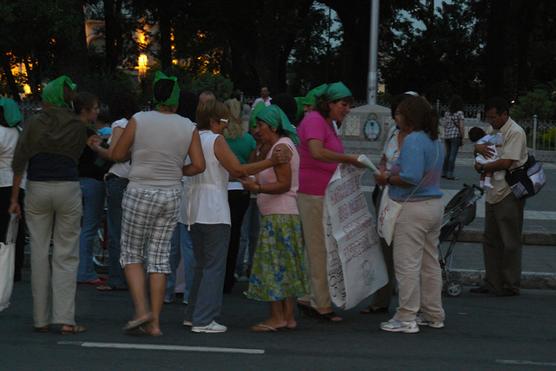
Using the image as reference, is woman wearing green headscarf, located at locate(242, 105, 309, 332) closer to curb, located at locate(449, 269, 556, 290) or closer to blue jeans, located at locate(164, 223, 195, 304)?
blue jeans, located at locate(164, 223, 195, 304)

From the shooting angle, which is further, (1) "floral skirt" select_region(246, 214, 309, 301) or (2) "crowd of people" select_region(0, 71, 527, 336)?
(1) "floral skirt" select_region(246, 214, 309, 301)

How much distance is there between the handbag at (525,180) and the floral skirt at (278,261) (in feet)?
9.96

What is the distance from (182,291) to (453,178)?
12680 mm

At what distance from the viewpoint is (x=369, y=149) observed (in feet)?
99.0

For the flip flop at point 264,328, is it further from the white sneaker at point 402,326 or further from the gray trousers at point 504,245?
the gray trousers at point 504,245

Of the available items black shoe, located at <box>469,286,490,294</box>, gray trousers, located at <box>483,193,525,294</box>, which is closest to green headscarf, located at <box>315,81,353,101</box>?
gray trousers, located at <box>483,193,525,294</box>

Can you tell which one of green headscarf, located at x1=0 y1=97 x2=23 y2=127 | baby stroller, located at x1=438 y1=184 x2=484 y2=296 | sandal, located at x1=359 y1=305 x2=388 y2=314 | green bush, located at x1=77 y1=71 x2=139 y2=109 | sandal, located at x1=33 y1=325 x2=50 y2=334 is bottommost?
sandal, located at x1=359 y1=305 x2=388 y2=314

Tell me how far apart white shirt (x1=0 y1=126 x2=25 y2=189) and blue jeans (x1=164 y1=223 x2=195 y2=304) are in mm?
1535

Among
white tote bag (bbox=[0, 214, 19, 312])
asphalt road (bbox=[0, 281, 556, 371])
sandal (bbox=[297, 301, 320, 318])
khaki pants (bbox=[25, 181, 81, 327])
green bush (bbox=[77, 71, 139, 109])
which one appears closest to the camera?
asphalt road (bbox=[0, 281, 556, 371])

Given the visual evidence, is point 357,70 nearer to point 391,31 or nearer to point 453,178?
point 391,31

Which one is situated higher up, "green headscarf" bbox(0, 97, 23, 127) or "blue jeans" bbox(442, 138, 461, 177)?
"green headscarf" bbox(0, 97, 23, 127)

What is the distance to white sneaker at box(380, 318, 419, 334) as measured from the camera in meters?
8.35

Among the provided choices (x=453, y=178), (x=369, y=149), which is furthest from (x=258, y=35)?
(x=453, y=178)

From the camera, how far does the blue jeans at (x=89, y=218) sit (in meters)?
10.4
